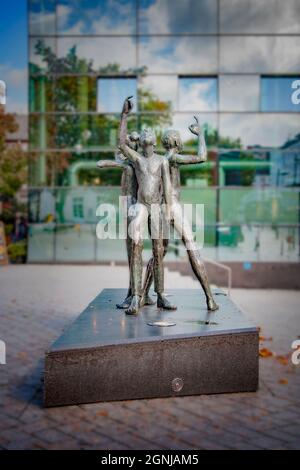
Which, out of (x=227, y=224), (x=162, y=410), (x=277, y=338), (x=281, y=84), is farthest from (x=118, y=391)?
(x=281, y=84)

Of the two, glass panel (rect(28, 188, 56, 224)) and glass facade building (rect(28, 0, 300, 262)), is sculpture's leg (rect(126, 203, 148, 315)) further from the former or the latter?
glass panel (rect(28, 188, 56, 224))

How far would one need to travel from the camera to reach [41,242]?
1847cm

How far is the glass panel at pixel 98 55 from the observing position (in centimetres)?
1806

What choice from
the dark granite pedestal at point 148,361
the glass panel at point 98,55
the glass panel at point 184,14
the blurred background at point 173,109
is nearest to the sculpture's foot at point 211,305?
the dark granite pedestal at point 148,361

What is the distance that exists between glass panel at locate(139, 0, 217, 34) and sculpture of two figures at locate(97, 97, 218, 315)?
12.7 meters

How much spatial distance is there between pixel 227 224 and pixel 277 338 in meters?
10.3

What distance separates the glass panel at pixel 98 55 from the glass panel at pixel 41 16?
57 centimetres

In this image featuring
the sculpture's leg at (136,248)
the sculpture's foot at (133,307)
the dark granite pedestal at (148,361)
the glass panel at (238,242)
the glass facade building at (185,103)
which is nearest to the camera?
the dark granite pedestal at (148,361)

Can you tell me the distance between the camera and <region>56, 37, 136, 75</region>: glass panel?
18062mm

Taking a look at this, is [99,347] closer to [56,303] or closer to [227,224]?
[56,303]

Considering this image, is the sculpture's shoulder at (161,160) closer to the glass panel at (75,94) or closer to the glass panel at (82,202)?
the glass panel at (82,202)

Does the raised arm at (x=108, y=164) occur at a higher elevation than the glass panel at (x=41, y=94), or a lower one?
lower
